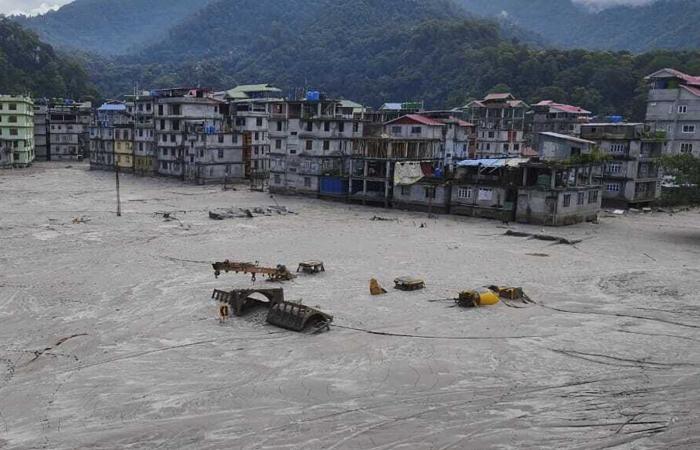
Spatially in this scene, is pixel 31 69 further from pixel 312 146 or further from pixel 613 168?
pixel 613 168

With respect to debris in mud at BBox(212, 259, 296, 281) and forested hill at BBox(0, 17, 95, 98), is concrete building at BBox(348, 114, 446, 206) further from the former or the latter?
forested hill at BBox(0, 17, 95, 98)

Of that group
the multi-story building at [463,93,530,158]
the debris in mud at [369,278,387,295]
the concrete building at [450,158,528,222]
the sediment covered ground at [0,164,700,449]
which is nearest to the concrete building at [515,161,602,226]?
the concrete building at [450,158,528,222]

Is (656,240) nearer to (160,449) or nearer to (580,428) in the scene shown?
(580,428)

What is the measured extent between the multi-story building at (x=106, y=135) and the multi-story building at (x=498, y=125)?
5009cm

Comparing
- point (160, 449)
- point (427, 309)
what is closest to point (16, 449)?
point (160, 449)

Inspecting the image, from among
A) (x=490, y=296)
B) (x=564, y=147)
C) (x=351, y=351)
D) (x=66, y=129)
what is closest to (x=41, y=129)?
(x=66, y=129)

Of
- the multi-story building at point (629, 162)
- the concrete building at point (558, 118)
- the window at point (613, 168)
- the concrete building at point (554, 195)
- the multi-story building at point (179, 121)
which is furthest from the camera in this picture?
the concrete building at point (558, 118)

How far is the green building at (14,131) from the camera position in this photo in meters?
88.9

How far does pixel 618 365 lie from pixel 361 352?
8220 millimetres

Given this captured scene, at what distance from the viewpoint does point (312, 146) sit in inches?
2655

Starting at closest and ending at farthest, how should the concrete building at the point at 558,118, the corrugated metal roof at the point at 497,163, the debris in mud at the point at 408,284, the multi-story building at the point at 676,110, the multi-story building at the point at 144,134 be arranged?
the debris in mud at the point at 408,284 → the corrugated metal roof at the point at 497,163 → the multi-story building at the point at 676,110 → the multi-story building at the point at 144,134 → the concrete building at the point at 558,118

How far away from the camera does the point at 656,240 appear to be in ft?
148

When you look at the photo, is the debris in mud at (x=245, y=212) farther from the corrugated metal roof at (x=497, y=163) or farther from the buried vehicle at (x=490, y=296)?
the buried vehicle at (x=490, y=296)

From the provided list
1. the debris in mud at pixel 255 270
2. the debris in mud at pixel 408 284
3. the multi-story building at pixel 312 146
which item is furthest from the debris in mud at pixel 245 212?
the debris in mud at pixel 408 284
